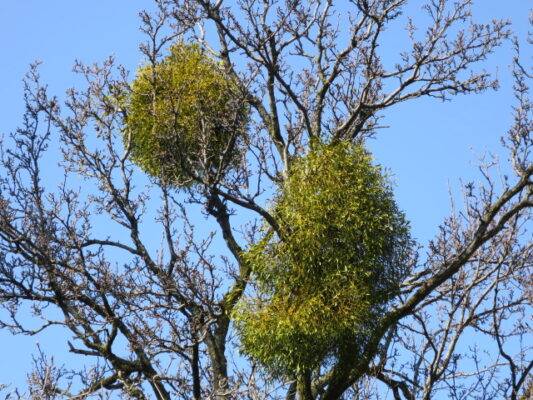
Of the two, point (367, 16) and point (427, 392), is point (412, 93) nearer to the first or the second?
point (367, 16)

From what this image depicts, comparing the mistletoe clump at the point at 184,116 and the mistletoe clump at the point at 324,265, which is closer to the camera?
the mistletoe clump at the point at 324,265

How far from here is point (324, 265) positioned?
1048 centimetres

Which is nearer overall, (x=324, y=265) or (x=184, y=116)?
(x=324, y=265)

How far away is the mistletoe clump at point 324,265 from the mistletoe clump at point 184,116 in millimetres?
1077

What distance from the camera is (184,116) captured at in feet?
41.0

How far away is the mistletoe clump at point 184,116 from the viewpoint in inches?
471

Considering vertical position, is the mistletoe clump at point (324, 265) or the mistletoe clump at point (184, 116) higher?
the mistletoe clump at point (184, 116)

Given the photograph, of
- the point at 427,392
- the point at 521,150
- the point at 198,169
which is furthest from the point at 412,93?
the point at 427,392

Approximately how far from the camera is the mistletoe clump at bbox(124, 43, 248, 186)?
1195 cm

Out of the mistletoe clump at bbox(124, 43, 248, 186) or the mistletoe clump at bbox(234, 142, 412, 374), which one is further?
the mistletoe clump at bbox(124, 43, 248, 186)

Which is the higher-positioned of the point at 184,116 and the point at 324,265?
the point at 184,116

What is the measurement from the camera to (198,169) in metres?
12.5

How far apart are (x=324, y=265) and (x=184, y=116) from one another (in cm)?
276

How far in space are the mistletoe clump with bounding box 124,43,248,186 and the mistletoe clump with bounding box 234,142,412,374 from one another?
108cm
